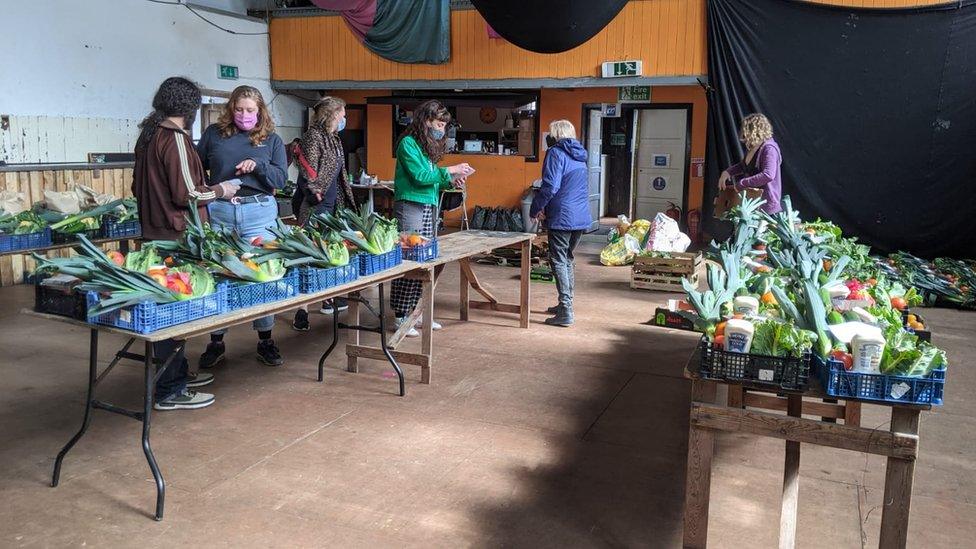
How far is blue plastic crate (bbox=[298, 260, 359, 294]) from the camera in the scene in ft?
14.0

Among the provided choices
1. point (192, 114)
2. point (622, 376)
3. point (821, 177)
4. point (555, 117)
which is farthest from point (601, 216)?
point (192, 114)

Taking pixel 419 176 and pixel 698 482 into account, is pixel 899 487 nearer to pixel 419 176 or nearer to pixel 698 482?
pixel 698 482

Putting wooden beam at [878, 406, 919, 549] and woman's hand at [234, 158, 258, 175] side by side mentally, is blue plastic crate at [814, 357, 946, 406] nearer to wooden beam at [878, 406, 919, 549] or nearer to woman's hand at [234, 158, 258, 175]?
wooden beam at [878, 406, 919, 549]

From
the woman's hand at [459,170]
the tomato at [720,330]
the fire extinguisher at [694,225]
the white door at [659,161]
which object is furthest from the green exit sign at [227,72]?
the tomato at [720,330]

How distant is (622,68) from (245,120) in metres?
7.76

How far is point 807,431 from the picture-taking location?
2889mm

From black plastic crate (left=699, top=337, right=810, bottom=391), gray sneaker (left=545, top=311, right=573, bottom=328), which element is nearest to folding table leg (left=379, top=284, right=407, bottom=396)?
gray sneaker (left=545, top=311, right=573, bottom=328)

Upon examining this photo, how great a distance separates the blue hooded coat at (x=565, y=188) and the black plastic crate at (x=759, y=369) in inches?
145

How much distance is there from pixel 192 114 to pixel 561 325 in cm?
358

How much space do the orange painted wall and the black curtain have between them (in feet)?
1.72

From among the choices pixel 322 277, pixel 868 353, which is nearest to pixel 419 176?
pixel 322 277

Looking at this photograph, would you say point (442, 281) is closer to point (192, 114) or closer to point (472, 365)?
point (472, 365)

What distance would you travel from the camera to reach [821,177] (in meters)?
11.0

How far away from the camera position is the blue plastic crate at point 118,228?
760cm
